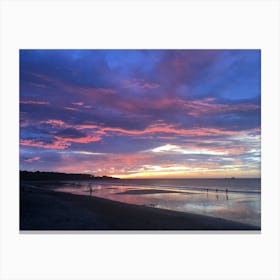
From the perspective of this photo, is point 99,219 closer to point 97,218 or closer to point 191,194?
point 97,218

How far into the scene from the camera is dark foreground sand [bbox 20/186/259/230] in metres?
2.87

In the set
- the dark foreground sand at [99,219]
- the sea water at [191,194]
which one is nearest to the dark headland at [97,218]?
the dark foreground sand at [99,219]

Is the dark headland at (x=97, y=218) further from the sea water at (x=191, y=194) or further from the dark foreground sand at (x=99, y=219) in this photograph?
the sea water at (x=191, y=194)

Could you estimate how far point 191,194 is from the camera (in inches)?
144

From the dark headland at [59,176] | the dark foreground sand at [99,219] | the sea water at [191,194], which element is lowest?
the dark foreground sand at [99,219]

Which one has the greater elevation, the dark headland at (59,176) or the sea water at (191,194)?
the dark headland at (59,176)

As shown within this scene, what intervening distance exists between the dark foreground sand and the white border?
9cm
